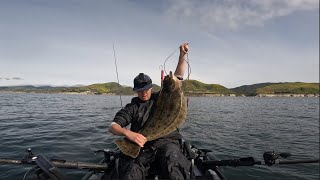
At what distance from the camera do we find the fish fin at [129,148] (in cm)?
629

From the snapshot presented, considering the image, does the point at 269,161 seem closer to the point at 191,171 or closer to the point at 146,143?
the point at 191,171

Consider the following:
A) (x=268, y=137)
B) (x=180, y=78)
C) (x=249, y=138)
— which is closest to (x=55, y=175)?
(x=180, y=78)

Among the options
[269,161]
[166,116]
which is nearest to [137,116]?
[166,116]

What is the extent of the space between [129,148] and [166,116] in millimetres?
1137

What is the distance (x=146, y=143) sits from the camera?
714cm

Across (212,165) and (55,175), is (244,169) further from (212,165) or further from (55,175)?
(55,175)

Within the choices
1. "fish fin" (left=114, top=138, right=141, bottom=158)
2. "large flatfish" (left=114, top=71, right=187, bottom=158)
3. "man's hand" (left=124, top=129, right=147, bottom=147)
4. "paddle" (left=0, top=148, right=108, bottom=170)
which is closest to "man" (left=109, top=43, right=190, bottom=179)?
"man's hand" (left=124, top=129, right=147, bottom=147)

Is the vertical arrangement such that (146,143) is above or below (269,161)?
above

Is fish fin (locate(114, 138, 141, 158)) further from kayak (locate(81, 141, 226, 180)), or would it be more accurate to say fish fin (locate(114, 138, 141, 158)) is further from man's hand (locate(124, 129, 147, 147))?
kayak (locate(81, 141, 226, 180))

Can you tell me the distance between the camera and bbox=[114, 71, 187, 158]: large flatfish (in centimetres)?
647

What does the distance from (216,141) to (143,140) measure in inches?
529

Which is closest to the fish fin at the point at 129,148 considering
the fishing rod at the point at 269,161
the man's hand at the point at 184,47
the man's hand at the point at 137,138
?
the man's hand at the point at 137,138

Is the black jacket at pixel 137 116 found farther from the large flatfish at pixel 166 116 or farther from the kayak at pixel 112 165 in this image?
the kayak at pixel 112 165

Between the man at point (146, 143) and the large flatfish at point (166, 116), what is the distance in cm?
21
